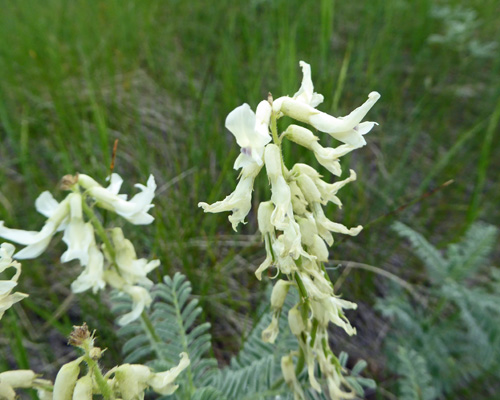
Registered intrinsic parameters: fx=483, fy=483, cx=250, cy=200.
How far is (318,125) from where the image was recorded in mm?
1051

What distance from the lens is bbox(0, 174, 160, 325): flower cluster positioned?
1338 millimetres

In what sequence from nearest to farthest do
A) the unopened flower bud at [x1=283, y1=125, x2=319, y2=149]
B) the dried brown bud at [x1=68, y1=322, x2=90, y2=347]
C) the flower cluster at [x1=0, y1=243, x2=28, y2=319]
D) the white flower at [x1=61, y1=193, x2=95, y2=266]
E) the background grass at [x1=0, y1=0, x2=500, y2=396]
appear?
1. the dried brown bud at [x1=68, y1=322, x2=90, y2=347]
2. the flower cluster at [x1=0, y1=243, x2=28, y2=319]
3. the unopened flower bud at [x1=283, y1=125, x2=319, y2=149]
4. the white flower at [x1=61, y1=193, x2=95, y2=266]
5. the background grass at [x1=0, y1=0, x2=500, y2=396]

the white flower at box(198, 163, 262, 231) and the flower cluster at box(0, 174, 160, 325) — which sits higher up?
the white flower at box(198, 163, 262, 231)

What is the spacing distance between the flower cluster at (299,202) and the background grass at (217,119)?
822mm

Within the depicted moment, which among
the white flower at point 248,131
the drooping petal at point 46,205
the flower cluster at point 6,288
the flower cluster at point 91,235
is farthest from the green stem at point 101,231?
the white flower at point 248,131

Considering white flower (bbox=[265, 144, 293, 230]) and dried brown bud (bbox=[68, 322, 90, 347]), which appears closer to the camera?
dried brown bud (bbox=[68, 322, 90, 347])

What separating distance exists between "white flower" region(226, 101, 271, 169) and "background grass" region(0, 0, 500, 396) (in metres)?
0.98

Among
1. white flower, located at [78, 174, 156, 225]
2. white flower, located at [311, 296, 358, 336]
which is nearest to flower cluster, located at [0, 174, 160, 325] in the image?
white flower, located at [78, 174, 156, 225]

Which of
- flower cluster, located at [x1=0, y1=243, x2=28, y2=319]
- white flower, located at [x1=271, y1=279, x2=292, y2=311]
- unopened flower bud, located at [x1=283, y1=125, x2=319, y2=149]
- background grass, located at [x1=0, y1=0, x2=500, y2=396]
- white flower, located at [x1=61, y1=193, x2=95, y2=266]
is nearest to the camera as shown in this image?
flower cluster, located at [x1=0, y1=243, x2=28, y2=319]

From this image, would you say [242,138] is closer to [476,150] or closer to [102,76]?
[476,150]

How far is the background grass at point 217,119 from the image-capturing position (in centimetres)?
216

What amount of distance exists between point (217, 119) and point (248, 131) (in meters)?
1.83

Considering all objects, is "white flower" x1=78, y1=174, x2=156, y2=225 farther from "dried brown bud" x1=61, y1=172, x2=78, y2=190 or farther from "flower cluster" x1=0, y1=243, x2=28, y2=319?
"flower cluster" x1=0, y1=243, x2=28, y2=319

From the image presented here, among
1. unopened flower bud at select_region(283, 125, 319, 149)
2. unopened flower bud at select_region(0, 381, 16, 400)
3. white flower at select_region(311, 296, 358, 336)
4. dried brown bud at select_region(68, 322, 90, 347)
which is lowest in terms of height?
unopened flower bud at select_region(0, 381, 16, 400)
